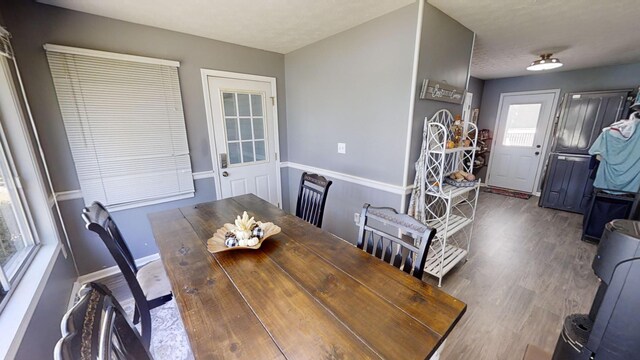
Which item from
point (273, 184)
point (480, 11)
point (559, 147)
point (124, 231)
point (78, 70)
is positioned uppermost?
point (480, 11)

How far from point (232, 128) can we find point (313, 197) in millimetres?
1617

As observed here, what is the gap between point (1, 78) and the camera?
5.06ft

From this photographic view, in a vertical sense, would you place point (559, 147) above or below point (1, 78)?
below

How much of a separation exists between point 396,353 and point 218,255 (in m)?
0.98

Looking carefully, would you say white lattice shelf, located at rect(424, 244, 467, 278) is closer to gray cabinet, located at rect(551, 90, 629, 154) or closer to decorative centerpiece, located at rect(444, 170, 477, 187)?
decorative centerpiece, located at rect(444, 170, 477, 187)

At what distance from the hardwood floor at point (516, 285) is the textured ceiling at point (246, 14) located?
2.43 m

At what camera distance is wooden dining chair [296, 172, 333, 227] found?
1911mm

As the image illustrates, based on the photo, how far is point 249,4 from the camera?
1892 mm

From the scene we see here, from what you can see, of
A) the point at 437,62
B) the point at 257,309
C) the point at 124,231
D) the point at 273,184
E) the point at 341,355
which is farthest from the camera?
the point at 273,184

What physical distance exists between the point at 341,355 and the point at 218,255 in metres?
0.85

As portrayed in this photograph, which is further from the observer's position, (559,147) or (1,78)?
(559,147)

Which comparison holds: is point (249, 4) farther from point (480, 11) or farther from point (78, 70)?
point (480, 11)

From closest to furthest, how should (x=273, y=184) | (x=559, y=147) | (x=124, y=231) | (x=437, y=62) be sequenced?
1. (x=437, y=62)
2. (x=124, y=231)
3. (x=273, y=184)
4. (x=559, y=147)

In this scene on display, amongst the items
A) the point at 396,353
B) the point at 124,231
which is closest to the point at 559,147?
the point at 396,353
